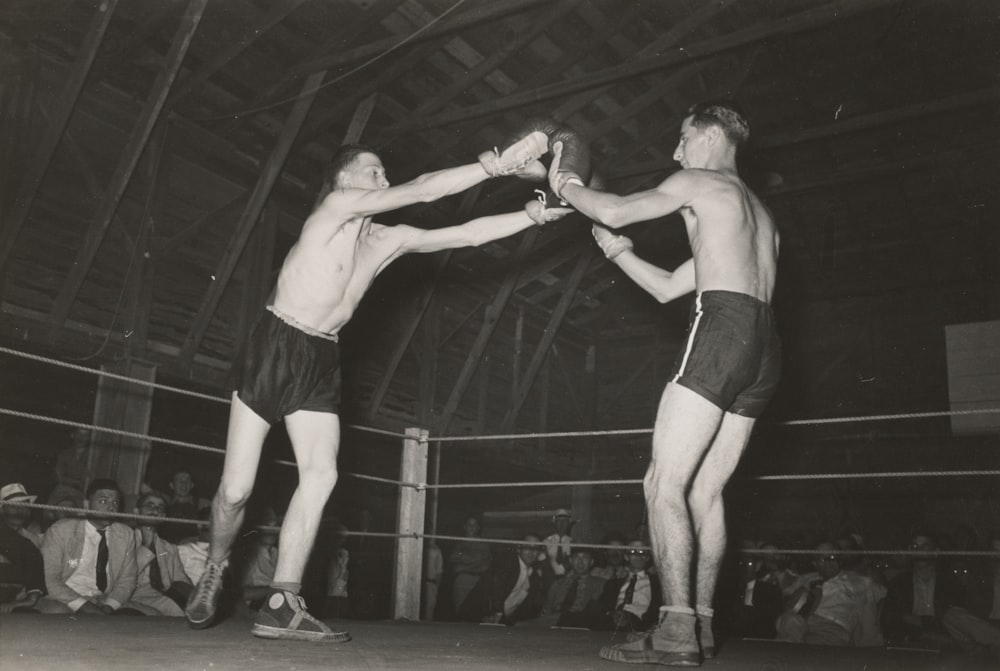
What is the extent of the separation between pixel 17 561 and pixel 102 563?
48 centimetres

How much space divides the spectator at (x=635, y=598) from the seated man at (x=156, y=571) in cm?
307

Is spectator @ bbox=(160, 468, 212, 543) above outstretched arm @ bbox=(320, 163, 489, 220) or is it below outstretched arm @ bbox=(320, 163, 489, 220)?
below

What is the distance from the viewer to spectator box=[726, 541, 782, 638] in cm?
634

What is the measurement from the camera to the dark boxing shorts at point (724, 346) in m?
2.66

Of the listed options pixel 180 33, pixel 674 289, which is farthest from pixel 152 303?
pixel 674 289

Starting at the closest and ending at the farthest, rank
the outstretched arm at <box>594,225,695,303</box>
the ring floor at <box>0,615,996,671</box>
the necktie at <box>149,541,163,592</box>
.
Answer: the ring floor at <box>0,615,996,671</box> < the outstretched arm at <box>594,225,695,303</box> < the necktie at <box>149,541,163,592</box>

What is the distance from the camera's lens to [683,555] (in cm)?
258

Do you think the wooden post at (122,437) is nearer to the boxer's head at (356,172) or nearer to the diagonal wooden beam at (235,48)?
the diagonal wooden beam at (235,48)

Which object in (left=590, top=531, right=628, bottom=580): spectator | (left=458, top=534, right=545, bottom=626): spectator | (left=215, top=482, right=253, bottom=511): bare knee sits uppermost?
(left=215, top=482, right=253, bottom=511): bare knee

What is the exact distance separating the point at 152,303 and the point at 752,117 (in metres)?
6.08

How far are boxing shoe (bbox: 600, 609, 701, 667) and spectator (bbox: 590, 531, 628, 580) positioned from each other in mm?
4428

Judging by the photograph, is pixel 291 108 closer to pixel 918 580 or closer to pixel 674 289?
pixel 674 289

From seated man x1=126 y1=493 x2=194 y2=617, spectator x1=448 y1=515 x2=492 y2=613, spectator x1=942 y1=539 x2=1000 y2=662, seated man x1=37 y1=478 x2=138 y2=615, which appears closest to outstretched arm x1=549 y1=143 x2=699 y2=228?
seated man x1=37 y1=478 x2=138 y2=615

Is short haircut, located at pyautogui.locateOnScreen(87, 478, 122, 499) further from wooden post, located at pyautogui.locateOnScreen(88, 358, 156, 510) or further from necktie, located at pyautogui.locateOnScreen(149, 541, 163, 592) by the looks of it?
wooden post, located at pyautogui.locateOnScreen(88, 358, 156, 510)
